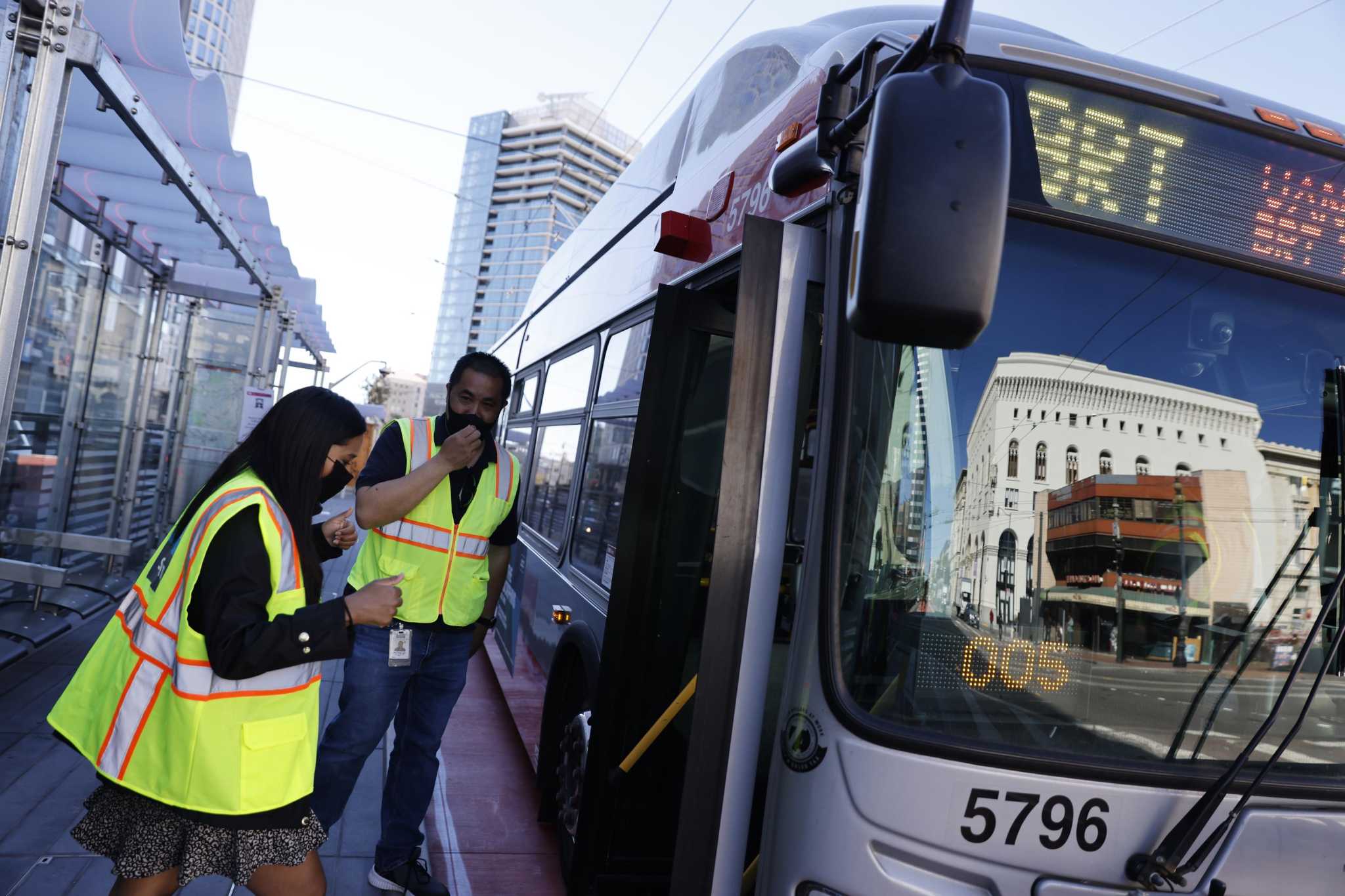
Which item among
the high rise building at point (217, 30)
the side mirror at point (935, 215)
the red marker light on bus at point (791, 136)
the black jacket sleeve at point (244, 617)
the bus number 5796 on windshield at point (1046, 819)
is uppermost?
the high rise building at point (217, 30)

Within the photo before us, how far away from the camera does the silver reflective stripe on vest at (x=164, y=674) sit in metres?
1.92

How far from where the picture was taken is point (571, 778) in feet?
Result: 11.2

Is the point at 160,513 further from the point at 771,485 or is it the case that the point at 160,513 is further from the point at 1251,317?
the point at 1251,317

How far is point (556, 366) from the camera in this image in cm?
570

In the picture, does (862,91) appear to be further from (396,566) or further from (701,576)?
(396,566)

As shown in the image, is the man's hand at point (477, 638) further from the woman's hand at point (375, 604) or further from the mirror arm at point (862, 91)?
the mirror arm at point (862, 91)

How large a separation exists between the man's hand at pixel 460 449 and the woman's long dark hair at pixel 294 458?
0.81 m

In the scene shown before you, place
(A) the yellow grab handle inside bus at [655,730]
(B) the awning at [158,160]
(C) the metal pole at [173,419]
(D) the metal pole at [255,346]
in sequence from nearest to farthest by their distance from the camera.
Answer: (A) the yellow grab handle inside bus at [655,730] → (B) the awning at [158,160] → (C) the metal pole at [173,419] → (D) the metal pole at [255,346]

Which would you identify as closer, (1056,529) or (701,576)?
(1056,529)

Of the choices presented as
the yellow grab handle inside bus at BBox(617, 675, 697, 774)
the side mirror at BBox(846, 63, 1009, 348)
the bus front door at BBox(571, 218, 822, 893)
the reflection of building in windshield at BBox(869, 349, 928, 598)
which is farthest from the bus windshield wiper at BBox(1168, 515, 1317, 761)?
the yellow grab handle inside bus at BBox(617, 675, 697, 774)

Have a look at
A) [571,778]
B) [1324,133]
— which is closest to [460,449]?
[571,778]

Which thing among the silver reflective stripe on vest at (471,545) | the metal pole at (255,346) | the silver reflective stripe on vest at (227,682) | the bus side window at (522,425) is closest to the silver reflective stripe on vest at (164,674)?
the silver reflective stripe on vest at (227,682)

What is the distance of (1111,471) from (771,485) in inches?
28.4

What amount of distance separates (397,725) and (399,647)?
44 centimetres
